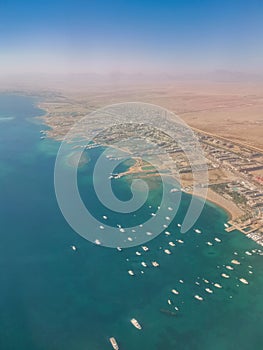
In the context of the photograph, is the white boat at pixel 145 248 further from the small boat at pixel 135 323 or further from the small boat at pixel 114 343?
the small boat at pixel 114 343

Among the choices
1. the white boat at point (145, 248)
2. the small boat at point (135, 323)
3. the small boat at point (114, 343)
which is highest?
the white boat at point (145, 248)

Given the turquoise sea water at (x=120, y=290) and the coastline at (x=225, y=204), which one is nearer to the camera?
the turquoise sea water at (x=120, y=290)

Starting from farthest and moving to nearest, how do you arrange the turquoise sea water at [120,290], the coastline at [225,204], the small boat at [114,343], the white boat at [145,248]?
the coastline at [225,204] → the white boat at [145,248] → the turquoise sea water at [120,290] → the small boat at [114,343]

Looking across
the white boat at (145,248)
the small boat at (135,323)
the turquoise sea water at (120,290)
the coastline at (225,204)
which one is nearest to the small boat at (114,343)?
the turquoise sea water at (120,290)

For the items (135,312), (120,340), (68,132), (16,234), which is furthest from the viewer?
(68,132)

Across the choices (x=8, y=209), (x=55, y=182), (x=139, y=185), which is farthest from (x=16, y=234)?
(x=139, y=185)

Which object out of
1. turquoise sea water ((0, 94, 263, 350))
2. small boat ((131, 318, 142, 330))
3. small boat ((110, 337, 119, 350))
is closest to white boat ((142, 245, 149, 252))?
turquoise sea water ((0, 94, 263, 350))

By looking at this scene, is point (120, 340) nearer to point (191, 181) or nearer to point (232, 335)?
point (232, 335)

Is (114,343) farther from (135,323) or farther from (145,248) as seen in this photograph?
(145,248)

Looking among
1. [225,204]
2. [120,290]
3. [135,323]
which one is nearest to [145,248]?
[120,290]
